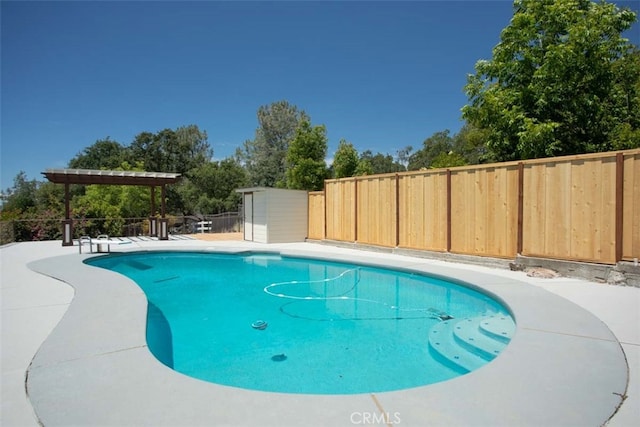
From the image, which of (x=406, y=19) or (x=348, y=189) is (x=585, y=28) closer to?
(x=406, y=19)

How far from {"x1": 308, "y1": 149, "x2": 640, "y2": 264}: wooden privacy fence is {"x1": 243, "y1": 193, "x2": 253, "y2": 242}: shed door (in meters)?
4.98

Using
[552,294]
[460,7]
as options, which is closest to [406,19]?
[460,7]

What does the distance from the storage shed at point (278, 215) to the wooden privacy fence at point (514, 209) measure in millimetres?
3088

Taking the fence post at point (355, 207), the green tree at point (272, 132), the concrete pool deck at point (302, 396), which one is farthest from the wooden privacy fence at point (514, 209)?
the green tree at point (272, 132)

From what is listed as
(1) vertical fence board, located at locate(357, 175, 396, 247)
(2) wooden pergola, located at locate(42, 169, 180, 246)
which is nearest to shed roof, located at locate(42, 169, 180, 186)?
(2) wooden pergola, located at locate(42, 169, 180, 246)

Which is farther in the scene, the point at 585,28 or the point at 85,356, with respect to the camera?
the point at 585,28

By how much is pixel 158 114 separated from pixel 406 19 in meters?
28.6

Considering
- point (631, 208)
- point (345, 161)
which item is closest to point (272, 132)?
point (345, 161)

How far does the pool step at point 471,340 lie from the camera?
146 inches

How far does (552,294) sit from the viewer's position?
5.23 metres

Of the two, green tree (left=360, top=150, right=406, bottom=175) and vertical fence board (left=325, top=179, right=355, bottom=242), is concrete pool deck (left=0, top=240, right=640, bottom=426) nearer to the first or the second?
vertical fence board (left=325, top=179, right=355, bottom=242)

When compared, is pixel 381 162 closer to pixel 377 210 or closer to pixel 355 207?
pixel 355 207

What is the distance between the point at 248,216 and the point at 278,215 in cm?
180

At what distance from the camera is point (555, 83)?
34.8ft
